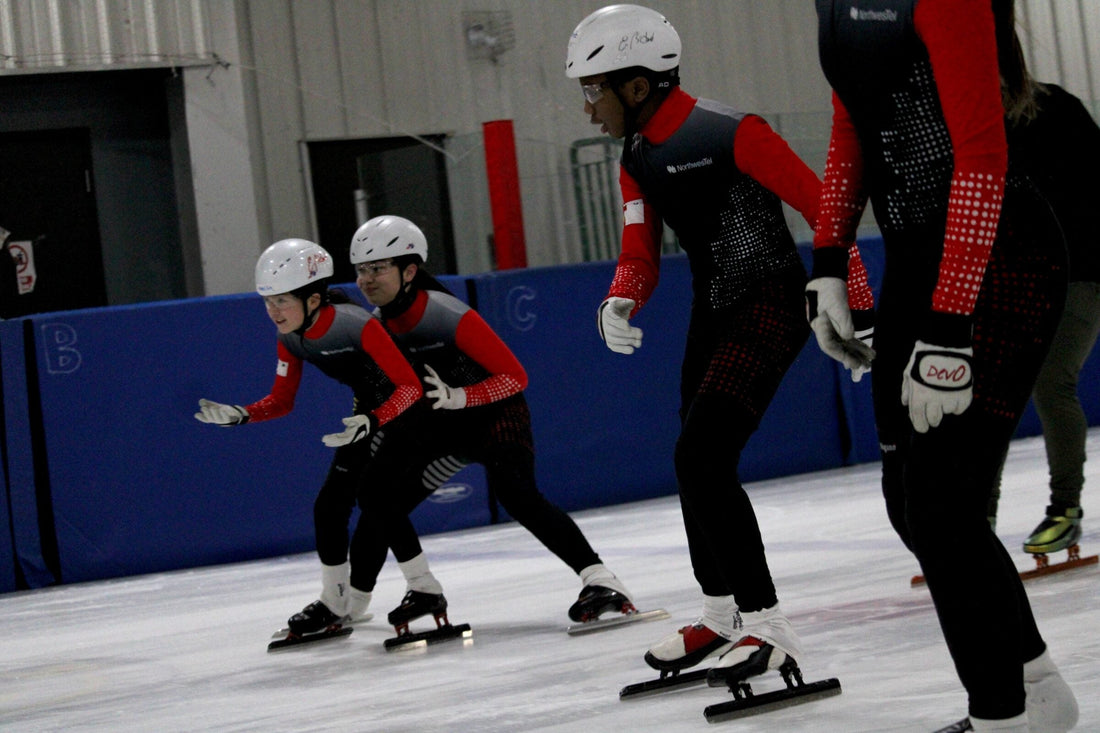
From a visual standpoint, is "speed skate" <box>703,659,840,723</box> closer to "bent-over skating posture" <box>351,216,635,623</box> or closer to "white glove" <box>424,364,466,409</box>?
"bent-over skating posture" <box>351,216,635,623</box>

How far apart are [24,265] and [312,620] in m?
7.46

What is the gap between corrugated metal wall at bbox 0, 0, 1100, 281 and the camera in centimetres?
1066

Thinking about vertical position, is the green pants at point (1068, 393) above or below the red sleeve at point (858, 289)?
below

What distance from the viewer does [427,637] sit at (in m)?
4.40

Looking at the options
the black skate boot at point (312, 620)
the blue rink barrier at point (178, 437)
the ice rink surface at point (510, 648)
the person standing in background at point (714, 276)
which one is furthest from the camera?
the blue rink barrier at point (178, 437)

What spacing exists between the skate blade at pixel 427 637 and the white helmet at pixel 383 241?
1.21 m

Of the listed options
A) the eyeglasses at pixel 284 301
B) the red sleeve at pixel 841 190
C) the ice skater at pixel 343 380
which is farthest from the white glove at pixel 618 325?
the eyeglasses at pixel 284 301

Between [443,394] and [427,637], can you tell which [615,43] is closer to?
[443,394]

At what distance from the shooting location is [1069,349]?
434 cm

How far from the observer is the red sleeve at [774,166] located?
2939 mm

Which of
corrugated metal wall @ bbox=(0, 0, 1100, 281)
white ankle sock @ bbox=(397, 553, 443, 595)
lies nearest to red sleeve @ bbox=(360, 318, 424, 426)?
white ankle sock @ bbox=(397, 553, 443, 595)

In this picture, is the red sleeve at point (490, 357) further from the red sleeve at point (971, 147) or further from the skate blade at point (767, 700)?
the red sleeve at point (971, 147)

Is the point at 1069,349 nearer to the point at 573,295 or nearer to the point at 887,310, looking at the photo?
the point at 887,310

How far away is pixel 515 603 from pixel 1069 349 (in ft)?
6.81
